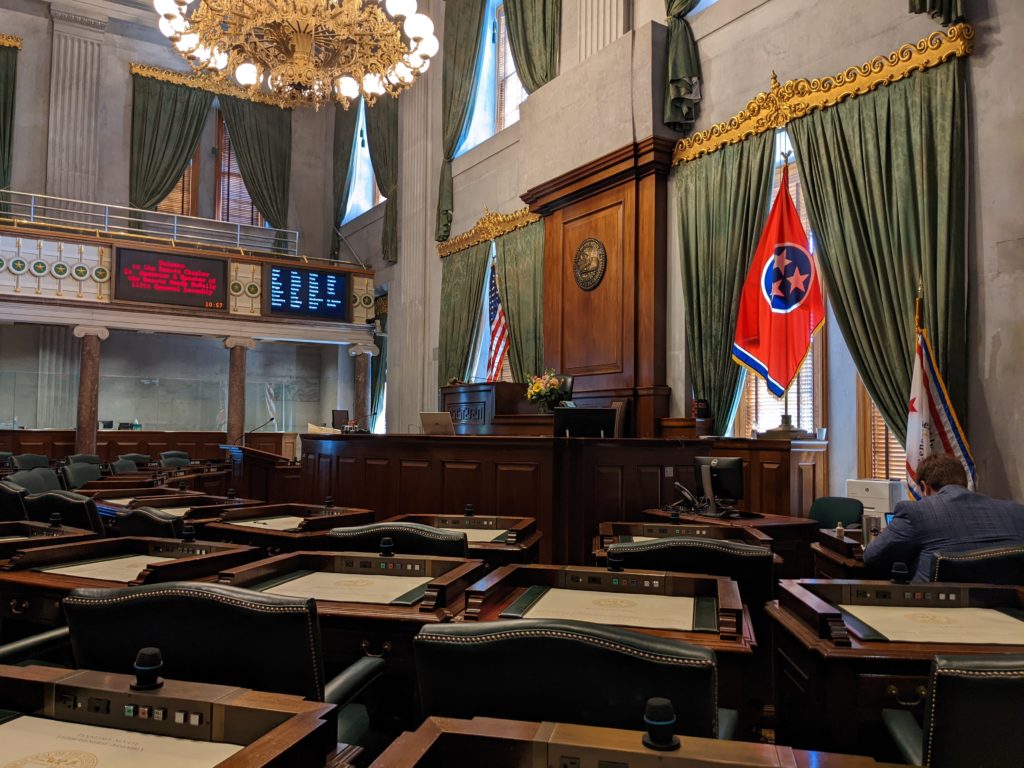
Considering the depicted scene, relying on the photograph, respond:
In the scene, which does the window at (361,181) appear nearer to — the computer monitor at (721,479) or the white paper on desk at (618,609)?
the computer monitor at (721,479)

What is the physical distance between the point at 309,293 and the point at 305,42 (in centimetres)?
671

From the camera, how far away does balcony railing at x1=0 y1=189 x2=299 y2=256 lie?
12.3m

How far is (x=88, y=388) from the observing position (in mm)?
11680

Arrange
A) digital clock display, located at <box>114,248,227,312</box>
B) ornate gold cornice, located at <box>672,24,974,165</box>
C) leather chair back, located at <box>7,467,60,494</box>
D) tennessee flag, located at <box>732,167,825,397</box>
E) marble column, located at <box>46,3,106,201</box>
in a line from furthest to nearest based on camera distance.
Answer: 1. marble column, located at <box>46,3,106,201</box>
2. digital clock display, located at <box>114,248,227,312</box>
3. tennessee flag, located at <box>732,167,825,397</box>
4. leather chair back, located at <box>7,467,60,494</box>
5. ornate gold cornice, located at <box>672,24,974,165</box>

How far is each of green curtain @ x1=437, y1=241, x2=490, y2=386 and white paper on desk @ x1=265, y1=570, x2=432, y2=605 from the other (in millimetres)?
8395

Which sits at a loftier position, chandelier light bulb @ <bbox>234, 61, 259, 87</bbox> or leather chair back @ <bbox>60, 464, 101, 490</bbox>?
chandelier light bulb @ <bbox>234, 61, 259, 87</bbox>

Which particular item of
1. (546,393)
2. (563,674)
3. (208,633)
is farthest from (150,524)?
(546,393)

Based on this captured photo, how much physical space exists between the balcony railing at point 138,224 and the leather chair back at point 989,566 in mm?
12623

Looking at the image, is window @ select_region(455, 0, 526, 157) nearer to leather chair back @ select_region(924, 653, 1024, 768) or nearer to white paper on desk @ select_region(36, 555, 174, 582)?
white paper on desk @ select_region(36, 555, 174, 582)

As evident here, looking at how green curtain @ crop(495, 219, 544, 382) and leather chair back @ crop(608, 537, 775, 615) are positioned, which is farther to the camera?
green curtain @ crop(495, 219, 544, 382)

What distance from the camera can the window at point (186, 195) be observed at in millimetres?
14867

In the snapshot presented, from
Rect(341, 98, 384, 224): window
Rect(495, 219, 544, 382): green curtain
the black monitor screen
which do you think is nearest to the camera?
the black monitor screen

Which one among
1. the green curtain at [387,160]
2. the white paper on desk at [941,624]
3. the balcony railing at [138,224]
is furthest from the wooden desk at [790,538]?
the balcony railing at [138,224]

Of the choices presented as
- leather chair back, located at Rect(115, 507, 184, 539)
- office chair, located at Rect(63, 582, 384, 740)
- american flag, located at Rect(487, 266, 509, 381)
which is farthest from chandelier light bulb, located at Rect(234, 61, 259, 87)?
office chair, located at Rect(63, 582, 384, 740)
